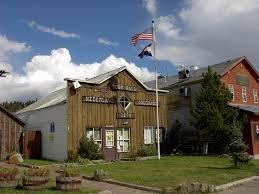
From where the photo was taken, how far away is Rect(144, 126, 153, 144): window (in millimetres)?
36066

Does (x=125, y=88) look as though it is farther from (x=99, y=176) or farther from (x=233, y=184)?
(x=233, y=184)

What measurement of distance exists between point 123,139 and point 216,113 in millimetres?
7904

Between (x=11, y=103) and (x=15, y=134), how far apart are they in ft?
209

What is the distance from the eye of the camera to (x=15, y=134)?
113 ft

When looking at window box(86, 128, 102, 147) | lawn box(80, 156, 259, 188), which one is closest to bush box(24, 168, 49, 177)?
lawn box(80, 156, 259, 188)

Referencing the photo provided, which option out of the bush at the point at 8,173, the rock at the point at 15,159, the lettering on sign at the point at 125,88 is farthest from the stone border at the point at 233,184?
the rock at the point at 15,159

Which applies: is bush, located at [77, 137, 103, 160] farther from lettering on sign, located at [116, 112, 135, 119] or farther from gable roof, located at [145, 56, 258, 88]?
gable roof, located at [145, 56, 258, 88]

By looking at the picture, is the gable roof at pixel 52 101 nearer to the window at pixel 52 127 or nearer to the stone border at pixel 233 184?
the window at pixel 52 127

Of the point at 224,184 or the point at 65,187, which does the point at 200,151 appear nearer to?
the point at 224,184

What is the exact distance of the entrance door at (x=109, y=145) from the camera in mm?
32844

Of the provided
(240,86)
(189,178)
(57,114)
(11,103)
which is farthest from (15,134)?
(11,103)

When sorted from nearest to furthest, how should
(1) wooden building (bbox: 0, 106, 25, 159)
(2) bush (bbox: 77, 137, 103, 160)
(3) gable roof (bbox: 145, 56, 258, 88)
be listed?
(2) bush (bbox: 77, 137, 103, 160) → (1) wooden building (bbox: 0, 106, 25, 159) → (3) gable roof (bbox: 145, 56, 258, 88)

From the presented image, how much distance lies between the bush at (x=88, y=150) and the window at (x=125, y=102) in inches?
191

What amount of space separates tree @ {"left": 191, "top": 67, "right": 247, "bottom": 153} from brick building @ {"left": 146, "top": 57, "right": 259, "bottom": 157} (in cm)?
356
